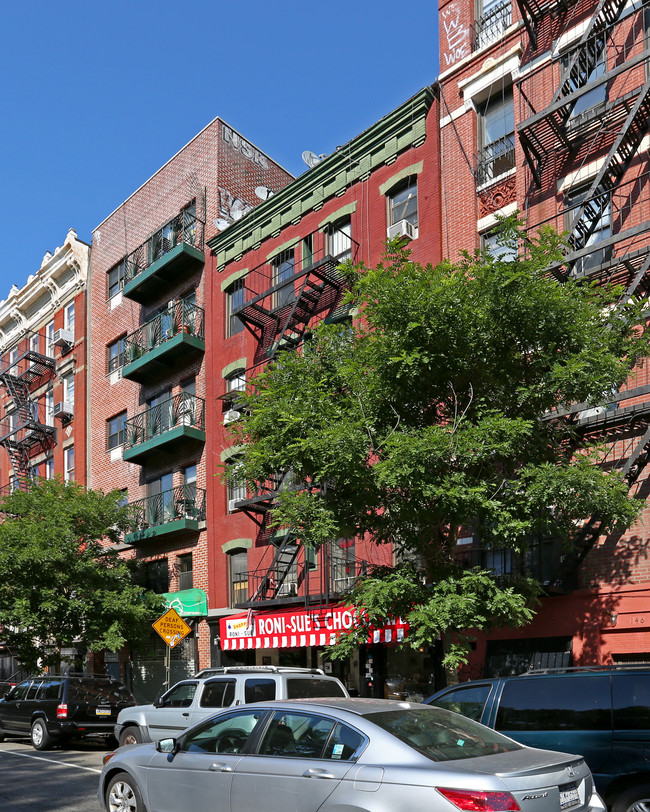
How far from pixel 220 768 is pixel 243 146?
2580cm

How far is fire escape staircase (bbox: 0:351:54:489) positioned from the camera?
36312 millimetres

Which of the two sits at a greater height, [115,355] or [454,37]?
[454,37]

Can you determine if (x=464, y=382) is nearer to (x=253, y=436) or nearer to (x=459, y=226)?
(x=253, y=436)

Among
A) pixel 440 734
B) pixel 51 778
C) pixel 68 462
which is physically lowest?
pixel 51 778

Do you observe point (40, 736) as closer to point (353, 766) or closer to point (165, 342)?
point (165, 342)

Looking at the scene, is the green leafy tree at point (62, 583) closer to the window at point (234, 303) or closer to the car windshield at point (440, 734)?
the window at point (234, 303)

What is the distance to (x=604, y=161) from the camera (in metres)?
16.1

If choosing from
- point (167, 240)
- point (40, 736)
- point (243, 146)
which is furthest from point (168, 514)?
point (243, 146)

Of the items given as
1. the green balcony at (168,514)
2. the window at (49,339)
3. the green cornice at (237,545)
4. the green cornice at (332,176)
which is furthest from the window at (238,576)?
the window at (49,339)

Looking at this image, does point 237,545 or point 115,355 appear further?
point 115,355

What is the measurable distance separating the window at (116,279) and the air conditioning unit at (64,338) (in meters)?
3.16

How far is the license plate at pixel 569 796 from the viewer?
6191mm

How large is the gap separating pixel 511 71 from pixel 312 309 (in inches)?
308

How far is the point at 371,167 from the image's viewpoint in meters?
22.5
